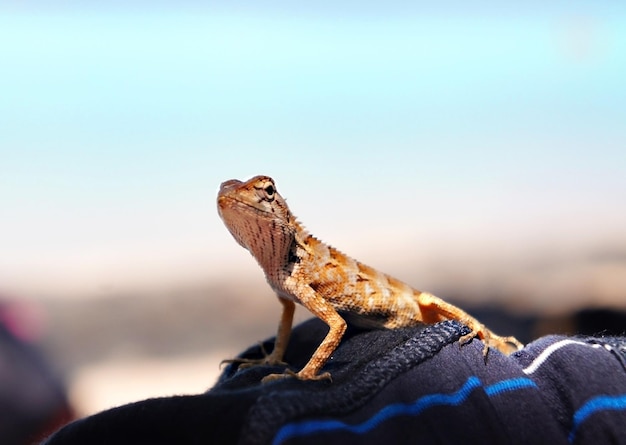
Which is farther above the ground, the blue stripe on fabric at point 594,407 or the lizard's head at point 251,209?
the lizard's head at point 251,209

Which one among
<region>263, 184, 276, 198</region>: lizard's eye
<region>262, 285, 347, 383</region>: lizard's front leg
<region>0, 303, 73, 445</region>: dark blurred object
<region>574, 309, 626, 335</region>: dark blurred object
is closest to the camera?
<region>262, 285, 347, 383</region>: lizard's front leg

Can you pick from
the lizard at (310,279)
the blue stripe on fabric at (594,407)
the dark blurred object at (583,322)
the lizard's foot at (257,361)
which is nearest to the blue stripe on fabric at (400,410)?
the blue stripe on fabric at (594,407)

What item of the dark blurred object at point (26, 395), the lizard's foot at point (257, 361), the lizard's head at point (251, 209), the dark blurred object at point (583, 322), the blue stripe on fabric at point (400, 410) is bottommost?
the dark blurred object at point (583, 322)

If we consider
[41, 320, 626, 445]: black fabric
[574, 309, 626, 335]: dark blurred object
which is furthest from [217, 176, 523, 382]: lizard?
[574, 309, 626, 335]: dark blurred object

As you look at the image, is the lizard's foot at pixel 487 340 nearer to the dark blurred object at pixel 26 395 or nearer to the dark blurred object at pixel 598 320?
the dark blurred object at pixel 26 395

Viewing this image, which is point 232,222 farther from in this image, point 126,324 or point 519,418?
point 126,324

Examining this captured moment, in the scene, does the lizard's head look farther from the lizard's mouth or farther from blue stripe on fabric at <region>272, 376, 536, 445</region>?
blue stripe on fabric at <region>272, 376, 536, 445</region>

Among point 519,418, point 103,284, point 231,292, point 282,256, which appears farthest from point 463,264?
point 519,418

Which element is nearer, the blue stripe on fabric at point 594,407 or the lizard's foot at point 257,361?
the blue stripe on fabric at point 594,407
